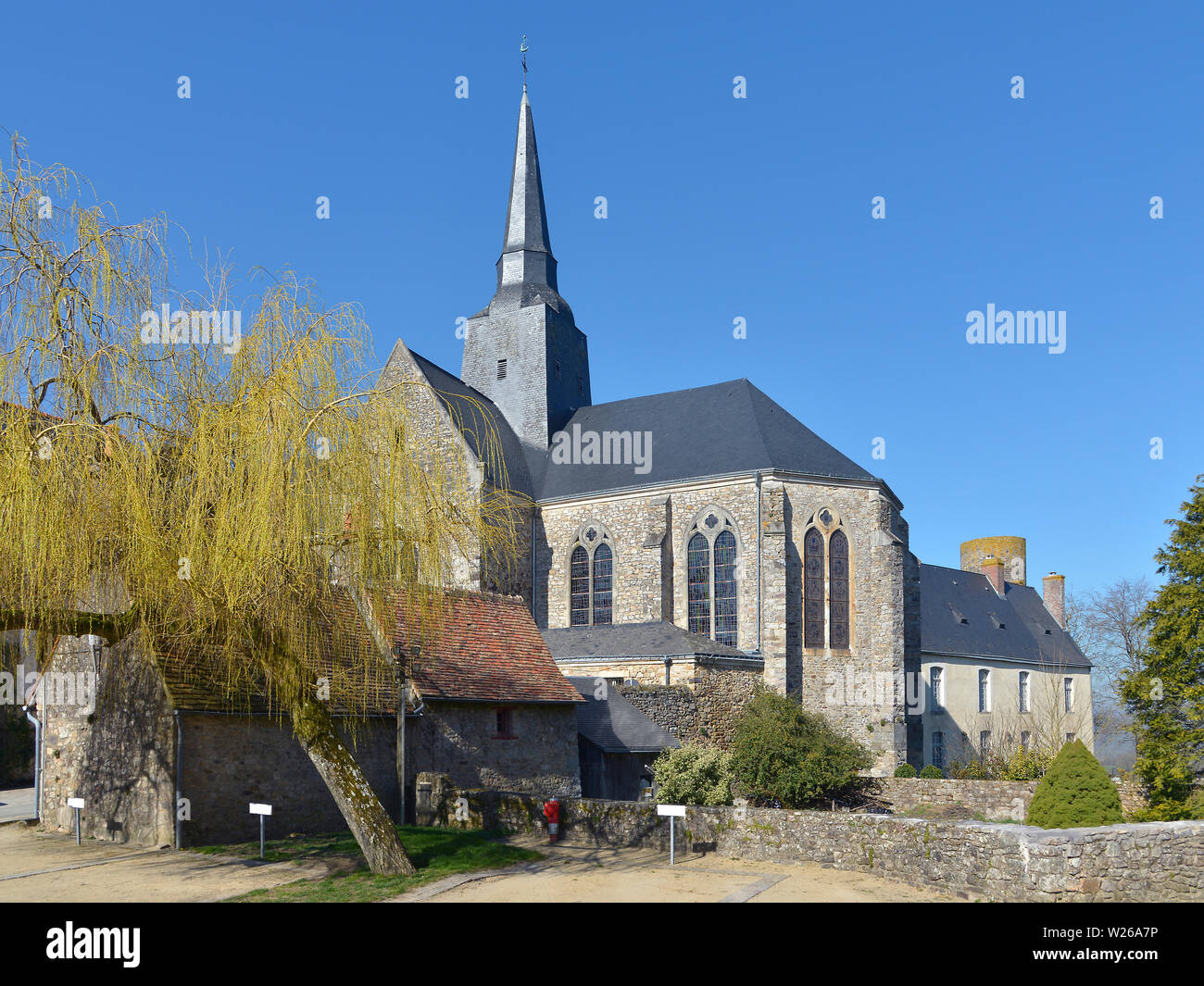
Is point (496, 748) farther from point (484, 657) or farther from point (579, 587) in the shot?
point (579, 587)

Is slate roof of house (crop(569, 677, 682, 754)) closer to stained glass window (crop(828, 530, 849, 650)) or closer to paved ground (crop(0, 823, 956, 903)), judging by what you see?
paved ground (crop(0, 823, 956, 903))

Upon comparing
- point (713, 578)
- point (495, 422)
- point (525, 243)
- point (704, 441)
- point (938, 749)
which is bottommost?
point (938, 749)

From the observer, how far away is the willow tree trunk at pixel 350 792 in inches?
450

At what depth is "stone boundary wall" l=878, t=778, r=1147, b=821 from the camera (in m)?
22.1

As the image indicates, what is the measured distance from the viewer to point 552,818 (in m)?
15.0

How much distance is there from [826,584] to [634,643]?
6.33 m

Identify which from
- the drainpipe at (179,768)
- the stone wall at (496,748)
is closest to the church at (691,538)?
the stone wall at (496,748)

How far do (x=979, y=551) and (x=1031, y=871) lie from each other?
43.0 m

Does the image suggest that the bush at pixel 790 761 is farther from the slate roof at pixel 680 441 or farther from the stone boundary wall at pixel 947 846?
the slate roof at pixel 680 441

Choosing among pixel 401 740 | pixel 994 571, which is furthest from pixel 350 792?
pixel 994 571

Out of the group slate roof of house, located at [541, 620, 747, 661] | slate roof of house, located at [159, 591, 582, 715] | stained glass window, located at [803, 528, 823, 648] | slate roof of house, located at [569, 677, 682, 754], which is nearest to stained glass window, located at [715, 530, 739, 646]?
slate roof of house, located at [541, 620, 747, 661]

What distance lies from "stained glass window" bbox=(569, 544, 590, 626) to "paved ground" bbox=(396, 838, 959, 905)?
18181 millimetres
